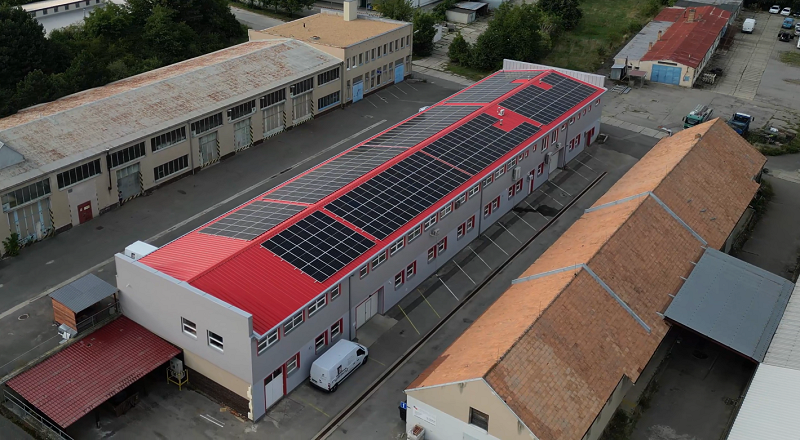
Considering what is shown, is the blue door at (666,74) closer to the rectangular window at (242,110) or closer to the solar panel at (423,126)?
the solar panel at (423,126)

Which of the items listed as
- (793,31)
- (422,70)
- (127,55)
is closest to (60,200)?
(127,55)

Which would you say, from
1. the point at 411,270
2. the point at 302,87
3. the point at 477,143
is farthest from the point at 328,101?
the point at 411,270

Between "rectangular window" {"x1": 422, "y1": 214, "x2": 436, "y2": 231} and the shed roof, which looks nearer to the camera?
"rectangular window" {"x1": 422, "y1": 214, "x2": 436, "y2": 231}

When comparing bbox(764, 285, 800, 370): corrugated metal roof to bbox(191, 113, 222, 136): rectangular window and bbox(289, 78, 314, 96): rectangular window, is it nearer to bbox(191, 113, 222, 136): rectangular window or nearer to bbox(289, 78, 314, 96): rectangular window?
bbox(191, 113, 222, 136): rectangular window

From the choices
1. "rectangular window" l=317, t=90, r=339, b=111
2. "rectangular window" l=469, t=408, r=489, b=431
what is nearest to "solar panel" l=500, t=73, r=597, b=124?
"rectangular window" l=317, t=90, r=339, b=111

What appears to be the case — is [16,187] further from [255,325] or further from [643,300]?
[643,300]

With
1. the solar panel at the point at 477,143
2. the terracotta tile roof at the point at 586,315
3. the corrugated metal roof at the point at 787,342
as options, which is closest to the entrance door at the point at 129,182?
the solar panel at the point at 477,143

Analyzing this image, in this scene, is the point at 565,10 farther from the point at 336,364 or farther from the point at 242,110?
the point at 336,364
